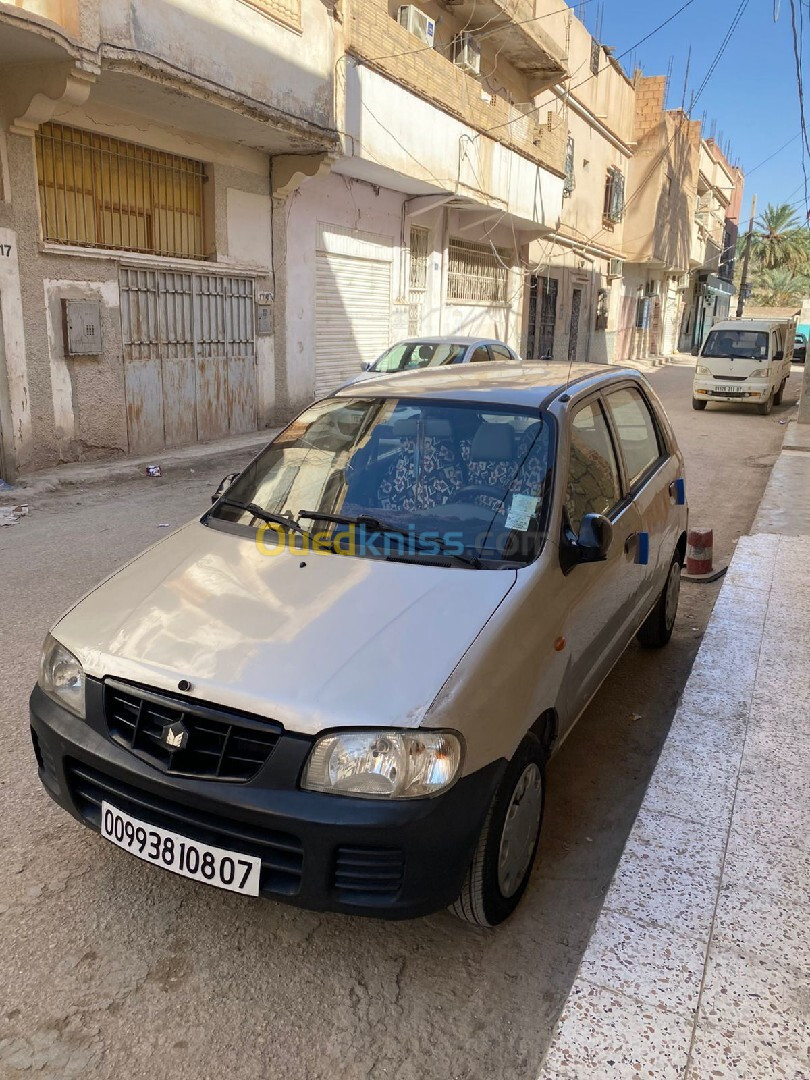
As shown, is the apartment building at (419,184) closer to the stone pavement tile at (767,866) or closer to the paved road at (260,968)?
the paved road at (260,968)

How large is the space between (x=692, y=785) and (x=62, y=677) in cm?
227

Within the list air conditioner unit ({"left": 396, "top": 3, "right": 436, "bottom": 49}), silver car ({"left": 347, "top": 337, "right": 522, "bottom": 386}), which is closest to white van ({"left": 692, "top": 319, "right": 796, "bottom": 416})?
silver car ({"left": 347, "top": 337, "right": 522, "bottom": 386})

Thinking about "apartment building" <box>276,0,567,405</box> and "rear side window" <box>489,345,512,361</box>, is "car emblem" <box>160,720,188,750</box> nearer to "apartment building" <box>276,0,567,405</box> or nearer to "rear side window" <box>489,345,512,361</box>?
"rear side window" <box>489,345,512,361</box>

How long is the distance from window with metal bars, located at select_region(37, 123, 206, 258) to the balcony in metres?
8.48

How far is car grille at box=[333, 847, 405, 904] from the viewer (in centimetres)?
209

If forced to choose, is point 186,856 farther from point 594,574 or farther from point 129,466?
point 129,466

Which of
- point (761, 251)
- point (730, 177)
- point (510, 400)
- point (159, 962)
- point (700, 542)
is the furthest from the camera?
point (761, 251)

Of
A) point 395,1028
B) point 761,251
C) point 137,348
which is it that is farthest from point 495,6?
point 761,251

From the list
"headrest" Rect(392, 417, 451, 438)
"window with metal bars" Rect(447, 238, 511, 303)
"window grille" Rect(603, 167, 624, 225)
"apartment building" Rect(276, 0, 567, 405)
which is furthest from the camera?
"window grille" Rect(603, 167, 624, 225)

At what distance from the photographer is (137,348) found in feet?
33.4

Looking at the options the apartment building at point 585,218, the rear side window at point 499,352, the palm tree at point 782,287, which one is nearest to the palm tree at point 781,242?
the palm tree at point 782,287

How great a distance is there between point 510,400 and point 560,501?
0.53m

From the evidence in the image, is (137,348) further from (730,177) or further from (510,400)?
(730,177)

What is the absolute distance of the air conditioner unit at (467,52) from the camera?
16875 mm
